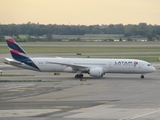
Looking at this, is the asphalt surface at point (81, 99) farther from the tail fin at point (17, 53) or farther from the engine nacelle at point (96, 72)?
the tail fin at point (17, 53)

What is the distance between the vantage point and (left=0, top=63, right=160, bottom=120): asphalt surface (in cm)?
3491

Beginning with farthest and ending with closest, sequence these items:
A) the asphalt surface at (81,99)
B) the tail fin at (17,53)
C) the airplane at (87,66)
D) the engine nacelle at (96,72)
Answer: the tail fin at (17,53) < the airplane at (87,66) < the engine nacelle at (96,72) < the asphalt surface at (81,99)

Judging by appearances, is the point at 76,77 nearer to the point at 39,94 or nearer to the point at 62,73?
the point at 62,73

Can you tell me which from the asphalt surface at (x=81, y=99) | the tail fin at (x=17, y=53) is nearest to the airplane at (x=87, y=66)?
the tail fin at (x=17, y=53)

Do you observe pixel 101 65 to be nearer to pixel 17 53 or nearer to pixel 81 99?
pixel 17 53

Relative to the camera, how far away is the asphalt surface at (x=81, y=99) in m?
34.9

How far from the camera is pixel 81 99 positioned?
4466 cm

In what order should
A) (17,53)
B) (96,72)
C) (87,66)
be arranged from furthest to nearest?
(17,53) < (87,66) < (96,72)

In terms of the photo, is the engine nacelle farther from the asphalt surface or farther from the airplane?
the asphalt surface

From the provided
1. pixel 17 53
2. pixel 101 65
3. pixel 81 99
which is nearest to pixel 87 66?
pixel 101 65

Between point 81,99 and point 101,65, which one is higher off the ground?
point 101,65

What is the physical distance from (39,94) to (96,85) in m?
11.3

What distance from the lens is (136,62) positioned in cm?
6862

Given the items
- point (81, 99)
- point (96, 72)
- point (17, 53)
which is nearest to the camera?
point (81, 99)
